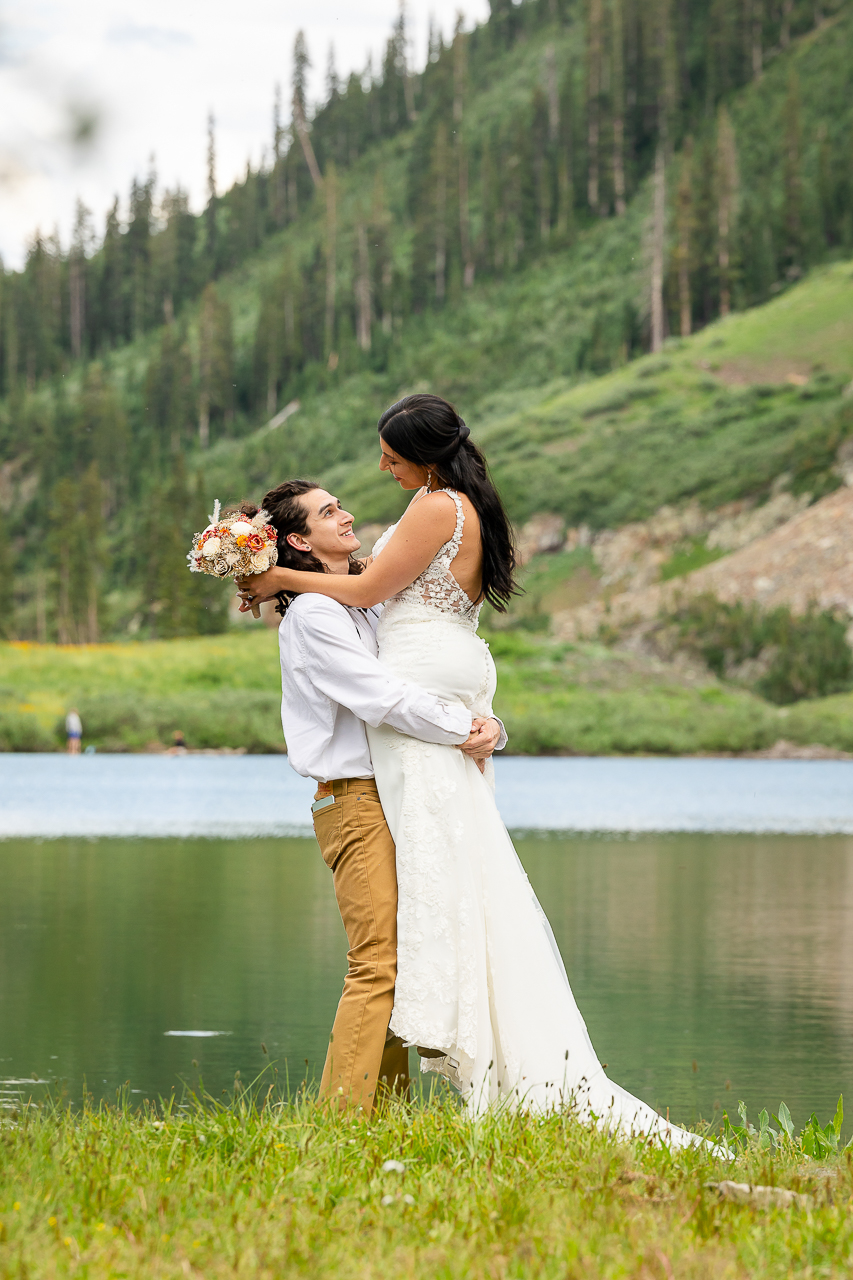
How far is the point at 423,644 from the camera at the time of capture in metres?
5.14

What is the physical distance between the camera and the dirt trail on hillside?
65.1 meters

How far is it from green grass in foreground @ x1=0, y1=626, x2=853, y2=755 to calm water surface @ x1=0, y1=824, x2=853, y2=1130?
29.1 meters

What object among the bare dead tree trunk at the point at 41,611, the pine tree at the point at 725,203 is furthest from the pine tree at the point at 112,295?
the pine tree at the point at 725,203

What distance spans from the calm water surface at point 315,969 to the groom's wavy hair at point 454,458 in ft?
A: 8.66

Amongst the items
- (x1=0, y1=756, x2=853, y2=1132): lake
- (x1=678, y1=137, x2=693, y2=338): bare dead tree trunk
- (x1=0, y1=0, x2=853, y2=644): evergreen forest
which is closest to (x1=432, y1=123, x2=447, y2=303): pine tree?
(x1=0, y1=0, x2=853, y2=644): evergreen forest

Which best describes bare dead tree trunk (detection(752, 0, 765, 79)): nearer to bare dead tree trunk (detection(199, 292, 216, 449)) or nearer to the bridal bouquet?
bare dead tree trunk (detection(199, 292, 216, 449))

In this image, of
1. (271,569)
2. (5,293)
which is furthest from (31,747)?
(5,293)

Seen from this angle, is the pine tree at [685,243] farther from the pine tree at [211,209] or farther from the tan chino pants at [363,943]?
the tan chino pants at [363,943]

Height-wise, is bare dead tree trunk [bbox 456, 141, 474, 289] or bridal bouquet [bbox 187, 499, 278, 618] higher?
bare dead tree trunk [bbox 456, 141, 474, 289]

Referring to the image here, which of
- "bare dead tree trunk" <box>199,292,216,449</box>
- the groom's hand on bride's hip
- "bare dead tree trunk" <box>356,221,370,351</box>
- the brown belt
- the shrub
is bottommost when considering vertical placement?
the brown belt

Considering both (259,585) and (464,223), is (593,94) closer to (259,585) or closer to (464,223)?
(464,223)

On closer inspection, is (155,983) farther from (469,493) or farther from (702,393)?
(702,393)

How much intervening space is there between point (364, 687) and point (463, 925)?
0.84m

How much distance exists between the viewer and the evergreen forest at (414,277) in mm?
90625
